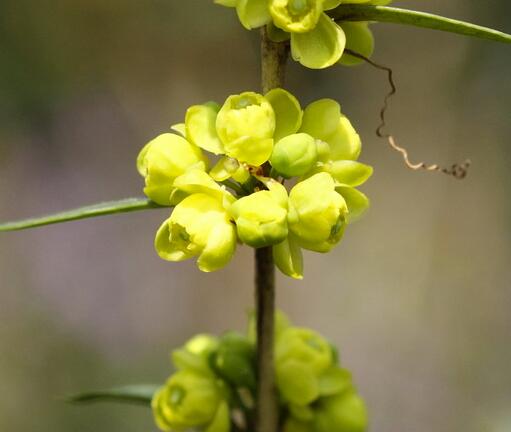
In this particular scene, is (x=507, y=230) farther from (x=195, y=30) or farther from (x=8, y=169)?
(x=8, y=169)

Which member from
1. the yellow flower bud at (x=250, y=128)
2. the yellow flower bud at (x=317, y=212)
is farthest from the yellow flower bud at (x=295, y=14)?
the yellow flower bud at (x=317, y=212)

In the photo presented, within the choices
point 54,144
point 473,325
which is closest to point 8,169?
point 54,144

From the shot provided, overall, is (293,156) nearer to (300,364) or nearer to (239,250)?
(300,364)

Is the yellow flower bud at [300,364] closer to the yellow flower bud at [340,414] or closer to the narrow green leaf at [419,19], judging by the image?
the yellow flower bud at [340,414]

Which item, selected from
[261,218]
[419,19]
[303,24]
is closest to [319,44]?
[303,24]

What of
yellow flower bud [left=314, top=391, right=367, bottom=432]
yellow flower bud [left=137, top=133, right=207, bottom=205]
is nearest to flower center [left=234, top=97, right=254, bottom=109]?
yellow flower bud [left=137, top=133, right=207, bottom=205]

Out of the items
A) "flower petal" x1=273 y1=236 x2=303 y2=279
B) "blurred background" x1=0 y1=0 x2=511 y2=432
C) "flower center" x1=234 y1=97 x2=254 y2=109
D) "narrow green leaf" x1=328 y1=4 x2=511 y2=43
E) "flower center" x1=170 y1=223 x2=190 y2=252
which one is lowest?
"blurred background" x1=0 y1=0 x2=511 y2=432

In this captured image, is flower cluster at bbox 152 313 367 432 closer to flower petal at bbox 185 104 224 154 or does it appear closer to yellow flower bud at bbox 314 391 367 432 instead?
yellow flower bud at bbox 314 391 367 432
